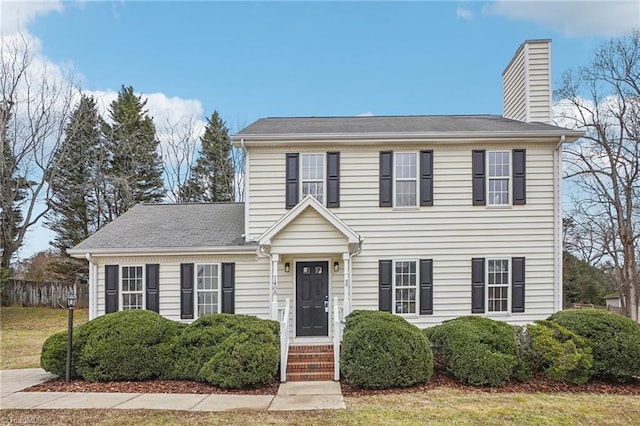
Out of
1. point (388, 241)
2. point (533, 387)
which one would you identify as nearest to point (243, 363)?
point (388, 241)

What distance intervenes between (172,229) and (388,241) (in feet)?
19.3

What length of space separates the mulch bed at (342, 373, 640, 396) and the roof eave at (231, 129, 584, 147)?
5.62m

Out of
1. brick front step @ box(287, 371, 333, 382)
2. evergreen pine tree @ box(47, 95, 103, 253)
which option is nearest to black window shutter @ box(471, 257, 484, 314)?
brick front step @ box(287, 371, 333, 382)

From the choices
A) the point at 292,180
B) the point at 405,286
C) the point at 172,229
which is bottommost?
the point at 405,286

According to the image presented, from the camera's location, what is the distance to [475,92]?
1941cm

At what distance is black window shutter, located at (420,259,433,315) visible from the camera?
11438mm

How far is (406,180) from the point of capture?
11.7 metres

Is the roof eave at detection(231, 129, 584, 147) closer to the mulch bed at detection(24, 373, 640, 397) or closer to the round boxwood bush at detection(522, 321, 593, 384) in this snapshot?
the round boxwood bush at detection(522, 321, 593, 384)

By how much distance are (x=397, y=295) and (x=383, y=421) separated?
5.15 m

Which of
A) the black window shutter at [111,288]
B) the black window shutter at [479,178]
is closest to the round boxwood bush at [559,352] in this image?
the black window shutter at [479,178]

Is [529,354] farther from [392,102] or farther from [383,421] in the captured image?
[392,102]

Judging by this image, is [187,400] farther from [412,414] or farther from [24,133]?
[24,133]

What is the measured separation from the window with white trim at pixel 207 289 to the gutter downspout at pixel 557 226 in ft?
27.9

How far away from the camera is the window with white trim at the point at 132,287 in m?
11.7
